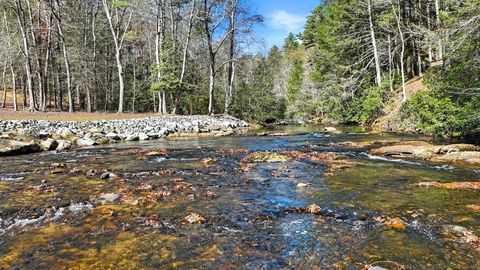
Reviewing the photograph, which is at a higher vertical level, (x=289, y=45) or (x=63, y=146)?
(x=289, y=45)

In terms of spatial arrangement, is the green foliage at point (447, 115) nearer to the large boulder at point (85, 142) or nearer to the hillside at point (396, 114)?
the hillside at point (396, 114)

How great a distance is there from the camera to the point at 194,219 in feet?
20.2

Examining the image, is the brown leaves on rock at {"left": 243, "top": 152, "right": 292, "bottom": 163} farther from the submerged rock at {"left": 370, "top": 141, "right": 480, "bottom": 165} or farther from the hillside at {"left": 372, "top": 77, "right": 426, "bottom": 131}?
the hillside at {"left": 372, "top": 77, "right": 426, "bottom": 131}

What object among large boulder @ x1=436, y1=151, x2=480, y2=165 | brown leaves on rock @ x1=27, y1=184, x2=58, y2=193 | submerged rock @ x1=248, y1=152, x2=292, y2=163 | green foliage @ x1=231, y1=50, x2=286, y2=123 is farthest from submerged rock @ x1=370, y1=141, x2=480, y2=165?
green foliage @ x1=231, y1=50, x2=286, y2=123

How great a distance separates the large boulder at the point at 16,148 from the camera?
45.9ft

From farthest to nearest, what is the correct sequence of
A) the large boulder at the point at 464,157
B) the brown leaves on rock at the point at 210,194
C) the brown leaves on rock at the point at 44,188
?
the large boulder at the point at 464,157
the brown leaves on rock at the point at 44,188
the brown leaves on rock at the point at 210,194

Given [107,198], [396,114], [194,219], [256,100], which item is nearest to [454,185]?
[194,219]

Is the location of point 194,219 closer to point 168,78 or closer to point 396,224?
point 396,224

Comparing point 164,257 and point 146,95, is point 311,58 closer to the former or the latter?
point 146,95

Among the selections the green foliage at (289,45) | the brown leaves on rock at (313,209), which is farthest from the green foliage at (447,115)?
the green foliage at (289,45)

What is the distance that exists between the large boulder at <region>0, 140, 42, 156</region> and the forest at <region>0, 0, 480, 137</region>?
16.6m

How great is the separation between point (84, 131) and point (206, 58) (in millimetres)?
27586

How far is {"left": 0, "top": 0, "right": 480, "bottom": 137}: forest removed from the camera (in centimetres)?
3108

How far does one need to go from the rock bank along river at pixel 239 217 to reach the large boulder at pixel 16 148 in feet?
12.4
